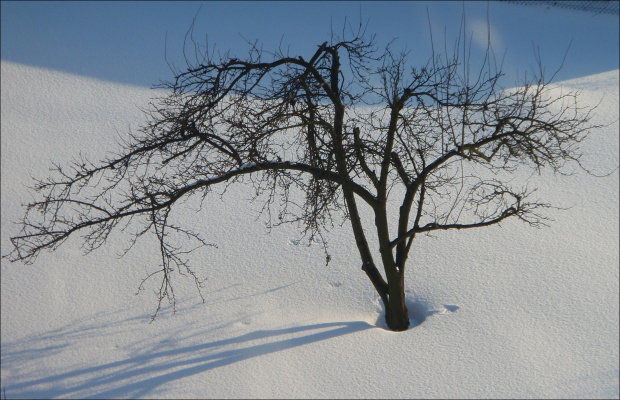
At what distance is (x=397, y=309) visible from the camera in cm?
470

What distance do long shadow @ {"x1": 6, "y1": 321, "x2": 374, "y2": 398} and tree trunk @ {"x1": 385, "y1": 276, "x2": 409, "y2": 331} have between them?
0.66ft

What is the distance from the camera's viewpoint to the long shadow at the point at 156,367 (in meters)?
4.32

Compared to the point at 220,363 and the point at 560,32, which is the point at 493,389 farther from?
the point at 560,32

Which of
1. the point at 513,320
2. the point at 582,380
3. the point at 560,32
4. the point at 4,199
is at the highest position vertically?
the point at 560,32

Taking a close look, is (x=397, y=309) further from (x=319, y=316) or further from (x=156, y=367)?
(x=156, y=367)

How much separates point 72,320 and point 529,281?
172 inches

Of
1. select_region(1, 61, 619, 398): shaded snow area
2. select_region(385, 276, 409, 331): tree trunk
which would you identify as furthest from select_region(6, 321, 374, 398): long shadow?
select_region(385, 276, 409, 331): tree trunk

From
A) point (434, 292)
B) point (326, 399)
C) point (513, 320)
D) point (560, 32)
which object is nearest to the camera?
point (326, 399)

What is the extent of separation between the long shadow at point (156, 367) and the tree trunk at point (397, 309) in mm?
202

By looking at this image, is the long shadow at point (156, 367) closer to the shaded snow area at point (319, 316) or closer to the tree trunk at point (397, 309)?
the shaded snow area at point (319, 316)

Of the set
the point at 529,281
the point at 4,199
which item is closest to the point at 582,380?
the point at 529,281

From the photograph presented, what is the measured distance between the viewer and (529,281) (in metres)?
5.37

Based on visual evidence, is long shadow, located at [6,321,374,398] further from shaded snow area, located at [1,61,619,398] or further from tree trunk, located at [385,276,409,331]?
tree trunk, located at [385,276,409,331]

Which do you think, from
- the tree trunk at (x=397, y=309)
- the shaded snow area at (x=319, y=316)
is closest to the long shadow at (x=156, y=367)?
the shaded snow area at (x=319, y=316)
